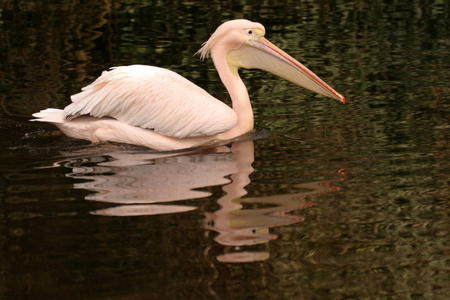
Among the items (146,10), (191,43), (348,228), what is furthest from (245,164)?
(146,10)

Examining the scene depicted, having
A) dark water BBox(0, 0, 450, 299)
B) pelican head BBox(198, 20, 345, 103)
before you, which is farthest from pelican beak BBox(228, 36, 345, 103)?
dark water BBox(0, 0, 450, 299)

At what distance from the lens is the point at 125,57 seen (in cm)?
781

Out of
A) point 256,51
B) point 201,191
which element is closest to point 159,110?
point 256,51

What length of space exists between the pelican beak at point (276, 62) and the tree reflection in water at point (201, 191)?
632 millimetres

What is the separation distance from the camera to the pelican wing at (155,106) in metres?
5.18

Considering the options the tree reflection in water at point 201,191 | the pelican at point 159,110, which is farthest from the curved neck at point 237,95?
the tree reflection in water at point 201,191

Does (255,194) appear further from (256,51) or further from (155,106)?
(256,51)

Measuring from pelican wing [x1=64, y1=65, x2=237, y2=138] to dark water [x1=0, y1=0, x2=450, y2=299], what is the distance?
0.21m

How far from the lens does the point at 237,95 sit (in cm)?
549

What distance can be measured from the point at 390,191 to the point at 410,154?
Answer: 731mm

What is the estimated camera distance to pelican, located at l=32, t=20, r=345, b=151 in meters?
5.19

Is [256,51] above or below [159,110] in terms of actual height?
above

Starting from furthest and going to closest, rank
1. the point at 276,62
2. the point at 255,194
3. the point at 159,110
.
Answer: the point at 276,62
the point at 159,110
the point at 255,194

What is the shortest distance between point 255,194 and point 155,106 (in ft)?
4.72
